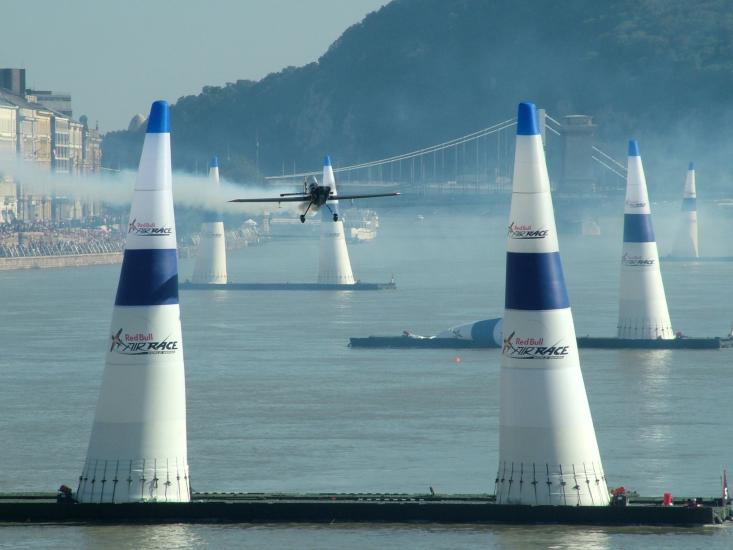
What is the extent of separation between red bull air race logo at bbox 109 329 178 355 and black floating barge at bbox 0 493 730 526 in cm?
216

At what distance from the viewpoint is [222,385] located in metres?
54.9

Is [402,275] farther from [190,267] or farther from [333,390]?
[333,390]

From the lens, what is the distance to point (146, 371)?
82.9 ft

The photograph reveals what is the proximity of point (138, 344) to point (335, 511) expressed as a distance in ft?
15.6

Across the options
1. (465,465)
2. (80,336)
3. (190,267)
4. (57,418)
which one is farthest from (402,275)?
(465,465)

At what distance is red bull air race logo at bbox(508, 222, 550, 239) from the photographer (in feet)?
82.9

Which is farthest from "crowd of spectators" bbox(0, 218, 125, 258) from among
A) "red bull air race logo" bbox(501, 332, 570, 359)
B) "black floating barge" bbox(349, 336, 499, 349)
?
"red bull air race logo" bbox(501, 332, 570, 359)

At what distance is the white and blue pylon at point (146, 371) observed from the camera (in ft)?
82.5

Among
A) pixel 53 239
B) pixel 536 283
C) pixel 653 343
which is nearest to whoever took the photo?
pixel 536 283

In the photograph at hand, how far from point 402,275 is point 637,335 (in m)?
71.7

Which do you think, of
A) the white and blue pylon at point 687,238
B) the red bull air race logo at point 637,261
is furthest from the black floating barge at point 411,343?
the white and blue pylon at point 687,238

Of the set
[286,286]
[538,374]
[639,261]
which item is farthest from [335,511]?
[286,286]

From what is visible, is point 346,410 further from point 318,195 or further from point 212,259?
point 212,259

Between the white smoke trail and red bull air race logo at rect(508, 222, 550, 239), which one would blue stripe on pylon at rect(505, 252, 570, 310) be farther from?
the white smoke trail
